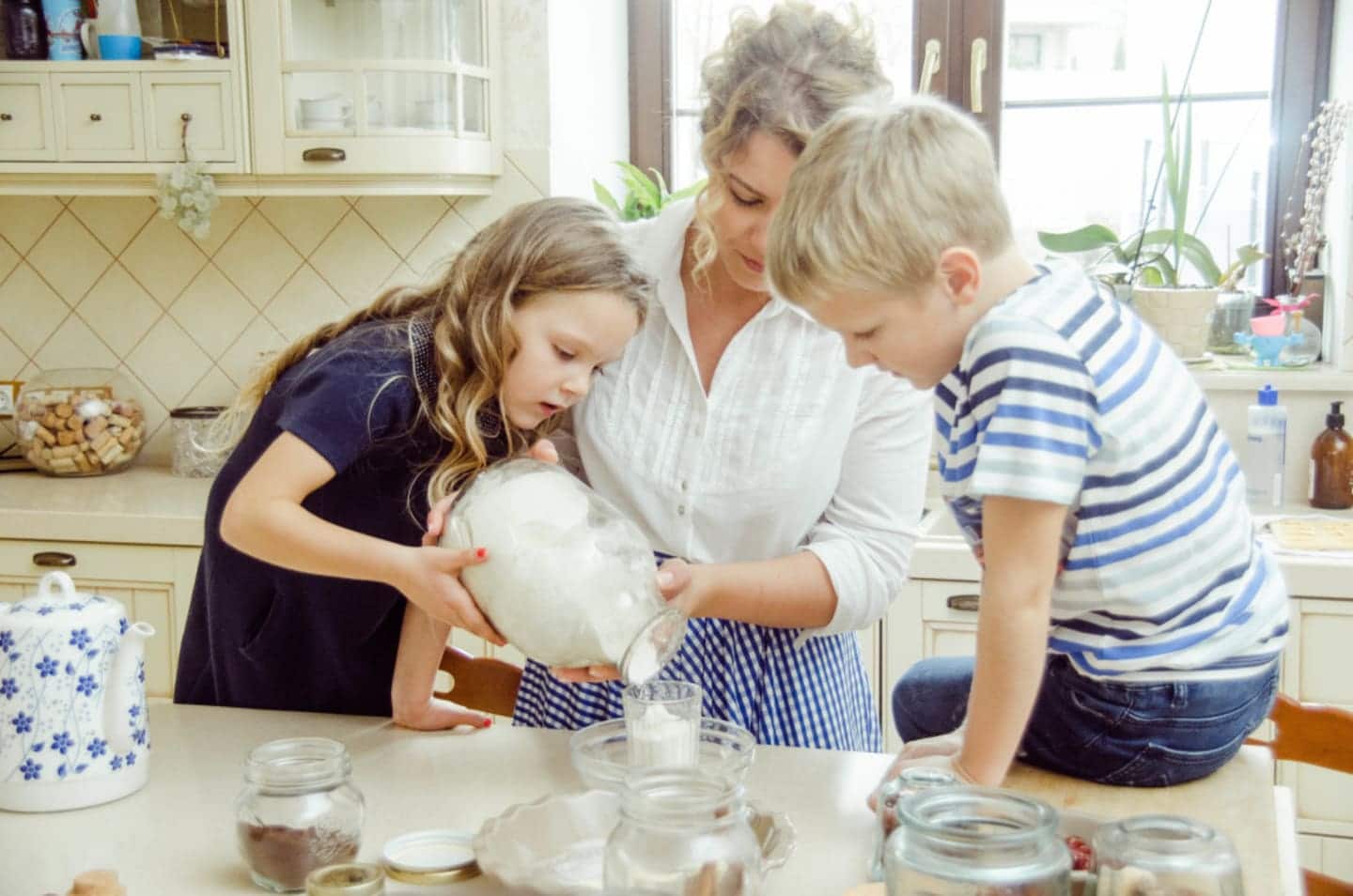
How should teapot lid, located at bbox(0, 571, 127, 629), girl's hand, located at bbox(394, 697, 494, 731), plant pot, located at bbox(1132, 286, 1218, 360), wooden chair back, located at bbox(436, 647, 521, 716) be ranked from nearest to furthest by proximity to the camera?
1. teapot lid, located at bbox(0, 571, 127, 629)
2. girl's hand, located at bbox(394, 697, 494, 731)
3. wooden chair back, located at bbox(436, 647, 521, 716)
4. plant pot, located at bbox(1132, 286, 1218, 360)

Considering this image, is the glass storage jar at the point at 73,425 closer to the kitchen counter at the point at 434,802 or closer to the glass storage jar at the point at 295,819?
the kitchen counter at the point at 434,802

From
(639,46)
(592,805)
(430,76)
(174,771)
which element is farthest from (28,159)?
(592,805)

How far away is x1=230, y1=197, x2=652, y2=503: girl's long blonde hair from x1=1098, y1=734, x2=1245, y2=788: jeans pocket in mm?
617

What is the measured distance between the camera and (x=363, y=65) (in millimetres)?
2613

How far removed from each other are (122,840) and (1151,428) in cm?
84

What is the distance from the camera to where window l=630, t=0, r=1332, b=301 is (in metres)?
2.86

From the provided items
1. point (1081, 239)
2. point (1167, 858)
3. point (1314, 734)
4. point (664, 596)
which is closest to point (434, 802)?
point (664, 596)

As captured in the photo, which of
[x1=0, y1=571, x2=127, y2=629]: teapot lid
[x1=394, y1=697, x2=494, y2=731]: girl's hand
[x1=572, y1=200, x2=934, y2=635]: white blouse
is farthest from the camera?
[x1=572, y1=200, x2=934, y2=635]: white blouse

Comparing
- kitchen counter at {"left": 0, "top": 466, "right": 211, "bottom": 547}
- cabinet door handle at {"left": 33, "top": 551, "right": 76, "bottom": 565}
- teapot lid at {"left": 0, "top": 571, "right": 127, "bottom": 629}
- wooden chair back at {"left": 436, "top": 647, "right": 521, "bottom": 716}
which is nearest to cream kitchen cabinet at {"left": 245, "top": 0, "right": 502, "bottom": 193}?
kitchen counter at {"left": 0, "top": 466, "right": 211, "bottom": 547}

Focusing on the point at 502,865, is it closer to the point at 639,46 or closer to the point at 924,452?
the point at 924,452

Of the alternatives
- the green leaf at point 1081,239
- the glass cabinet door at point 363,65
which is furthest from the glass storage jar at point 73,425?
the green leaf at point 1081,239

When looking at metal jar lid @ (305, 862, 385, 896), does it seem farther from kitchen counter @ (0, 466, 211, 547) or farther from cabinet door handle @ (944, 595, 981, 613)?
kitchen counter @ (0, 466, 211, 547)

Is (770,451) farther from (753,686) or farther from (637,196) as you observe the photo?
(637,196)

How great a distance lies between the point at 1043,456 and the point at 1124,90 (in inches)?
85.3
